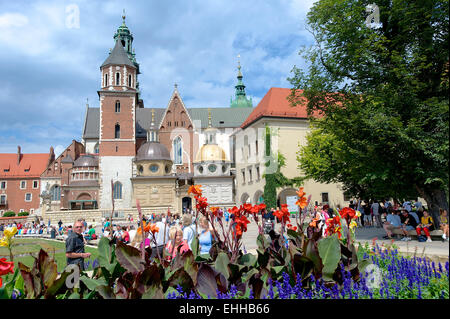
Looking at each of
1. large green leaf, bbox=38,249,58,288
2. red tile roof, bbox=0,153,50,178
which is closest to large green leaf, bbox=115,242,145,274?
large green leaf, bbox=38,249,58,288

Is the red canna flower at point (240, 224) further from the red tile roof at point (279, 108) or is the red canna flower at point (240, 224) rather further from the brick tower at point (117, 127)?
the brick tower at point (117, 127)

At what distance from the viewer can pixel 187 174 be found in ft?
170

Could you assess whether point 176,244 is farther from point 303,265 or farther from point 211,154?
point 211,154

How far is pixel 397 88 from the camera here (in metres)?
3.72

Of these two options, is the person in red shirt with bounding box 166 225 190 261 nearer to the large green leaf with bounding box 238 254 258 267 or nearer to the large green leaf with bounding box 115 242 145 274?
the large green leaf with bounding box 238 254 258 267

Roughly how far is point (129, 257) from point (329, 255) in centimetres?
202

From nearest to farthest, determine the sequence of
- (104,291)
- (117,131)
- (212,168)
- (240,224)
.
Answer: (104,291) < (240,224) < (212,168) < (117,131)

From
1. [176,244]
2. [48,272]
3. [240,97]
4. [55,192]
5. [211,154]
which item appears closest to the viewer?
[48,272]

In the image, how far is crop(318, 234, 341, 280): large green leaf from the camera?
10.4ft

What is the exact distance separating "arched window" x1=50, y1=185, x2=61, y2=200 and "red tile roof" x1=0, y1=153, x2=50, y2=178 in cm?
468

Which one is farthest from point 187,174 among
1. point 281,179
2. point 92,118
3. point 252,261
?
point 252,261

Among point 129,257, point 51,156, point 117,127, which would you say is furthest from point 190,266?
point 51,156

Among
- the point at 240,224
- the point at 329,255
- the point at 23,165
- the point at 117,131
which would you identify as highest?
the point at 117,131

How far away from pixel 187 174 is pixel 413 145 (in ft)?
161
